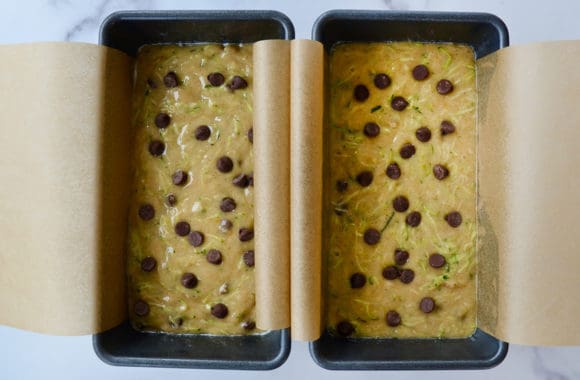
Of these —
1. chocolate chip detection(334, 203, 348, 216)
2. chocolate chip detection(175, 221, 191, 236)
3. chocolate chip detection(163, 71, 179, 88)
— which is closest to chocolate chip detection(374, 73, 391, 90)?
chocolate chip detection(334, 203, 348, 216)

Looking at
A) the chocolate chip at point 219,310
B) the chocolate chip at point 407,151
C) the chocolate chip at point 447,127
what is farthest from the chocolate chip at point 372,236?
the chocolate chip at point 219,310

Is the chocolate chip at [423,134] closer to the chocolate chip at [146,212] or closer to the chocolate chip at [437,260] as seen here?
the chocolate chip at [437,260]

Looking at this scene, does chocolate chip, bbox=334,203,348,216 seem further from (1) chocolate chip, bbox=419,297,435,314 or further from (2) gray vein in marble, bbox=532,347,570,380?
(2) gray vein in marble, bbox=532,347,570,380

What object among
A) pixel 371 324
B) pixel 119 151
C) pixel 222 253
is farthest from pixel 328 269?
pixel 119 151

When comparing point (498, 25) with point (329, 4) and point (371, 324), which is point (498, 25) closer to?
point (329, 4)

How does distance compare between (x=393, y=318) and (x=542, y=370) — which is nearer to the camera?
(x=393, y=318)

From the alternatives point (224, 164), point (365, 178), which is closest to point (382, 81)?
point (365, 178)

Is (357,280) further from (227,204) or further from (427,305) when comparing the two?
(227,204)
